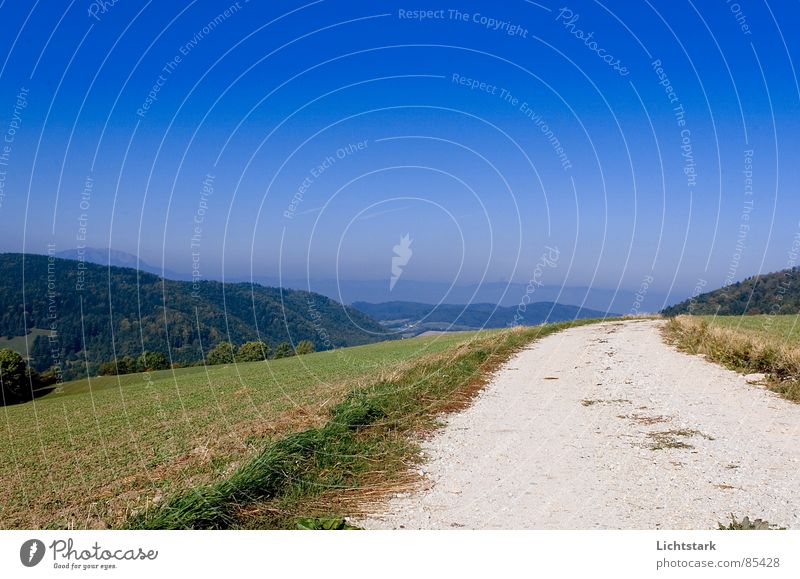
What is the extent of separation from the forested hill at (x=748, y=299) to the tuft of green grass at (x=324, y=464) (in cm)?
3224

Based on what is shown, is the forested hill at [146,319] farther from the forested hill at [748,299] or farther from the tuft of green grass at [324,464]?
the tuft of green grass at [324,464]

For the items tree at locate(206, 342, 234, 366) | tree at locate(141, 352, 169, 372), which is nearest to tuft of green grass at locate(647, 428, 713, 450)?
tree at locate(206, 342, 234, 366)

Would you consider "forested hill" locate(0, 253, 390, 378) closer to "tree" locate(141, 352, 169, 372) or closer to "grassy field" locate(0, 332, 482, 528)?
"tree" locate(141, 352, 169, 372)

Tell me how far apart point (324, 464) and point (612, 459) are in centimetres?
376

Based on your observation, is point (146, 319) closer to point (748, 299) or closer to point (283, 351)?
point (283, 351)

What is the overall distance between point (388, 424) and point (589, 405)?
4.60m

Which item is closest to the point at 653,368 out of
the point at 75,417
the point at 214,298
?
the point at 75,417

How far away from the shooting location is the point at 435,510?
5.98 m

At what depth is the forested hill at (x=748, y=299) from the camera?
38125 mm

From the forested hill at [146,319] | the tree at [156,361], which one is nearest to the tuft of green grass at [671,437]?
the forested hill at [146,319]

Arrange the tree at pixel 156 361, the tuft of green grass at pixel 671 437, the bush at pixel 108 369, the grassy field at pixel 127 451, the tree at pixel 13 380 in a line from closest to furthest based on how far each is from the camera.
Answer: the grassy field at pixel 127 451, the tuft of green grass at pixel 671 437, the tree at pixel 13 380, the bush at pixel 108 369, the tree at pixel 156 361

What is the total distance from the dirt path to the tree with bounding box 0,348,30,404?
34062mm

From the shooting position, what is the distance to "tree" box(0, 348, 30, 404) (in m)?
35.6

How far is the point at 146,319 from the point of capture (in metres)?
70.9
